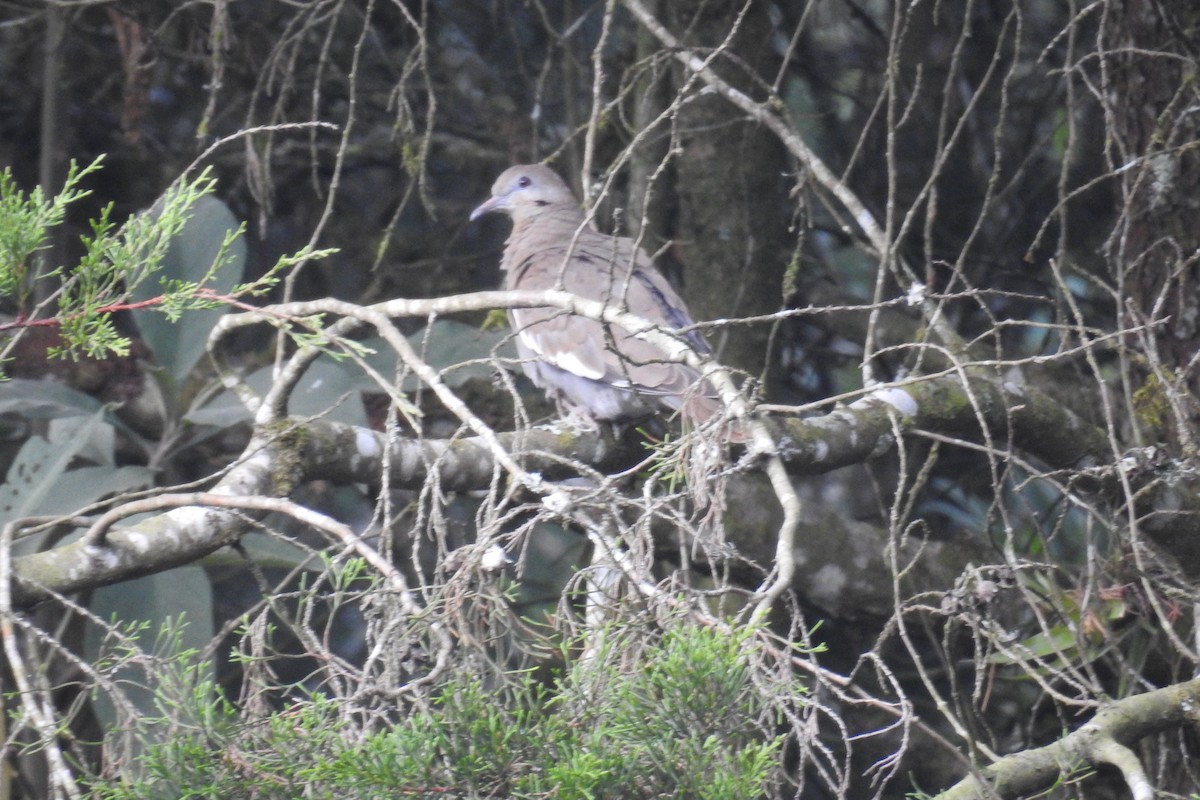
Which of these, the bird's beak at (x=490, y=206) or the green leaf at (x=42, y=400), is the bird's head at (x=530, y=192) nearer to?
the bird's beak at (x=490, y=206)

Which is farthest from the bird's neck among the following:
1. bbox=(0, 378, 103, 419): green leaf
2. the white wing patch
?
bbox=(0, 378, 103, 419): green leaf

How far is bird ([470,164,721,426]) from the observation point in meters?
3.21

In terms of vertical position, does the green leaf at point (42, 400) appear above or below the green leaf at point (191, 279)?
below

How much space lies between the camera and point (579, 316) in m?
2.92

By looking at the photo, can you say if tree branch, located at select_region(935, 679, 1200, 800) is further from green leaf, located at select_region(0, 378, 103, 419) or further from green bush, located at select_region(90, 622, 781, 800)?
green leaf, located at select_region(0, 378, 103, 419)

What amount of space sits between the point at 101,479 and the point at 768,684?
2484 mm

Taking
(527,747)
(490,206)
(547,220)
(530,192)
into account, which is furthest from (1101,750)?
(490,206)

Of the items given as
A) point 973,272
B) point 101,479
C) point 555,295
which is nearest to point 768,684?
point 555,295

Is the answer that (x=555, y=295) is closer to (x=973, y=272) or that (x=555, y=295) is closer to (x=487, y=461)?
(x=487, y=461)

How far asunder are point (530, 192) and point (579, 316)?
4.49ft

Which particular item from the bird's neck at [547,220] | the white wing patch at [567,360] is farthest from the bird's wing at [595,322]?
the bird's neck at [547,220]

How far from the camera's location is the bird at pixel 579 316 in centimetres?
321

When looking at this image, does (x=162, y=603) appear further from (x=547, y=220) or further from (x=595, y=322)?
(x=547, y=220)

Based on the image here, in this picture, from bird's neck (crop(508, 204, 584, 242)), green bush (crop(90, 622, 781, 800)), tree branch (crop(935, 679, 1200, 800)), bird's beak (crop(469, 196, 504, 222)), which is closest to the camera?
green bush (crop(90, 622, 781, 800))
